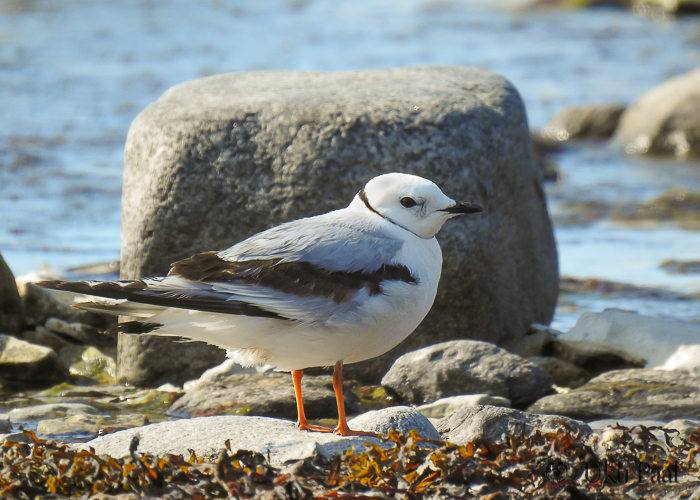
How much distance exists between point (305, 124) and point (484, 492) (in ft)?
9.94

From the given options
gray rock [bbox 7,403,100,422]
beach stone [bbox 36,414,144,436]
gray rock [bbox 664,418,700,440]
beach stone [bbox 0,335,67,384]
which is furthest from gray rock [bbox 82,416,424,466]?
beach stone [bbox 0,335,67,384]

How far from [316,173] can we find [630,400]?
7.31 feet

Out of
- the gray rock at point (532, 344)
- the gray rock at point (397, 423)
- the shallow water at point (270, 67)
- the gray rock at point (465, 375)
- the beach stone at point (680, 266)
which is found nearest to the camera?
the gray rock at point (397, 423)

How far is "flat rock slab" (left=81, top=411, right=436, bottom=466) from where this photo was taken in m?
4.10

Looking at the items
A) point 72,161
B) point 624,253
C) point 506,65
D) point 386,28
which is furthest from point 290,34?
point 624,253

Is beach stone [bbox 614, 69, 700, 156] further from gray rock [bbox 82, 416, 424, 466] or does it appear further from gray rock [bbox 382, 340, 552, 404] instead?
gray rock [bbox 82, 416, 424, 466]

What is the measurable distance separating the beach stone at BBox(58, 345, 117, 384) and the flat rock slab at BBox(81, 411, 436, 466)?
6.90ft

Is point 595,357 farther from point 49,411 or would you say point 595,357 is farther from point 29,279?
point 29,279

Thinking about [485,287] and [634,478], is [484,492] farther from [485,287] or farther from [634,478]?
[485,287]

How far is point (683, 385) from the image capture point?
18.4 ft

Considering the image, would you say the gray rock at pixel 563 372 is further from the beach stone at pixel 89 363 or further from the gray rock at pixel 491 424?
the beach stone at pixel 89 363

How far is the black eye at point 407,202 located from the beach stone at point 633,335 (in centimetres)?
237

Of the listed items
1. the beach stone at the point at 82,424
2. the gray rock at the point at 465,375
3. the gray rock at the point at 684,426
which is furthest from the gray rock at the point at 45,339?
the gray rock at the point at 684,426

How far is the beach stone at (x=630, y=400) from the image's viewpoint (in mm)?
5363
